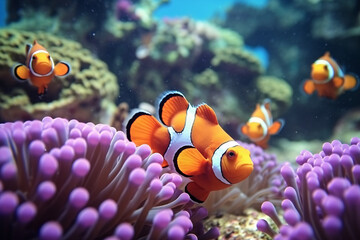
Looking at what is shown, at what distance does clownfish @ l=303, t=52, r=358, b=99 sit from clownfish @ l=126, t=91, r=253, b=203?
2495 mm

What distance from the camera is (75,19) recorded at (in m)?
4.71

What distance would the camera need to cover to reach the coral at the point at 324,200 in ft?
2.98

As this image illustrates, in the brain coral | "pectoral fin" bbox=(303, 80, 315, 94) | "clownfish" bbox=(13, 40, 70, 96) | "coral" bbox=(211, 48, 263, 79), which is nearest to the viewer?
"clownfish" bbox=(13, 40, 70, 96)

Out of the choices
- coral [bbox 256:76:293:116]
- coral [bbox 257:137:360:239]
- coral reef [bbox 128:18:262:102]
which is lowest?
coral [bbox 257:137:360:239]

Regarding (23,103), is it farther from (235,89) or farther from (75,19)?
(235,89)

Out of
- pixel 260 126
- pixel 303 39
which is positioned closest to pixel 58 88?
pixel 260 126

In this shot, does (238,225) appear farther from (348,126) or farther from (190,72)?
(348,126)

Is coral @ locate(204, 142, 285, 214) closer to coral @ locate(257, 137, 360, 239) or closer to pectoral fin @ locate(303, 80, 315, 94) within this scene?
coral @ locate(257, 137, 360, 239)

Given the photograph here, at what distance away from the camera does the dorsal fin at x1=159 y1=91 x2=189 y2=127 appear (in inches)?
59.1

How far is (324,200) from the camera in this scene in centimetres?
94

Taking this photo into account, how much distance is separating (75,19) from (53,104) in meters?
2.21

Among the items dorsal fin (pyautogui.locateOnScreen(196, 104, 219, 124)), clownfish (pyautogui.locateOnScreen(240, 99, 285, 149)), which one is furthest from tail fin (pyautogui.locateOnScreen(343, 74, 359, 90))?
dorsal fin (pyautogui.locateOnScreen(196, 104, 219, 124))

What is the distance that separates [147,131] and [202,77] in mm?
3411

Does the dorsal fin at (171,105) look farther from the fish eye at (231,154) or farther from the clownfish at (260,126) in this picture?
the clownfish at (260,126)
